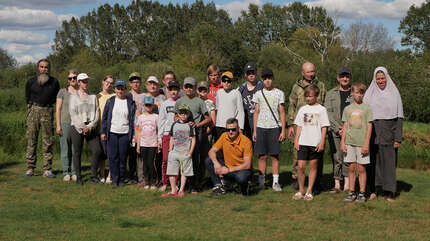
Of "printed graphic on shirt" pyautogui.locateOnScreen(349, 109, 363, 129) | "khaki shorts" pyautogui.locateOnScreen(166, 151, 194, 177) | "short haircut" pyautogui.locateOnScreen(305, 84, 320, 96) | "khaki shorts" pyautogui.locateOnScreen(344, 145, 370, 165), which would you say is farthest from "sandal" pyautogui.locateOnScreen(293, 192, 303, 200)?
"khaki shorts" pyautogui.locateOnScreen(166, 151, 194, 177)

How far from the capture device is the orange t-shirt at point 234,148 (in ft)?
24.5

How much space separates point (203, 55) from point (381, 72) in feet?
143

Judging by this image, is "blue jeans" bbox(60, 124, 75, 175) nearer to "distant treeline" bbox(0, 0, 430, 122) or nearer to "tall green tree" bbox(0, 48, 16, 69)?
"distant treeline" bbox(0, 0, 430, 122)

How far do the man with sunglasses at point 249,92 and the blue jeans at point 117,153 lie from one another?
210 cm

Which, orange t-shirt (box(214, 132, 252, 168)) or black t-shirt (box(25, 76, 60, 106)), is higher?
black t-shirt (box(25, 76, 60, 106))

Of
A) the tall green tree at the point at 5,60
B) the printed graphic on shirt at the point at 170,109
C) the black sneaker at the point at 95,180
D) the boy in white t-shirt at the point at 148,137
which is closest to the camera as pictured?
the printed graphic on shirt at the point at 170,109

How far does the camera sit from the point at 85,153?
1614 cm

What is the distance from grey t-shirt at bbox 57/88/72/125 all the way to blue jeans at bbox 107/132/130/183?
1054 mm

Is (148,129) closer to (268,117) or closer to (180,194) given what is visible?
(180,194)

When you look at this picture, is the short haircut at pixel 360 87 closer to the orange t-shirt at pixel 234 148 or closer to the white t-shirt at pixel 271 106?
the white t-shirt at pixel 271 106

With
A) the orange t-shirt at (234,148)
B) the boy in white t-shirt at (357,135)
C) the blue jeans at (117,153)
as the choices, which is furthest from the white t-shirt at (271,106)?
the blue jeans at (117,153)

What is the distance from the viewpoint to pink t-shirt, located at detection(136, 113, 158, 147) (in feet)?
26.6

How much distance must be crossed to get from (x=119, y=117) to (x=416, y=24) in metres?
45.9

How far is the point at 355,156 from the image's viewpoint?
23.1 ft
